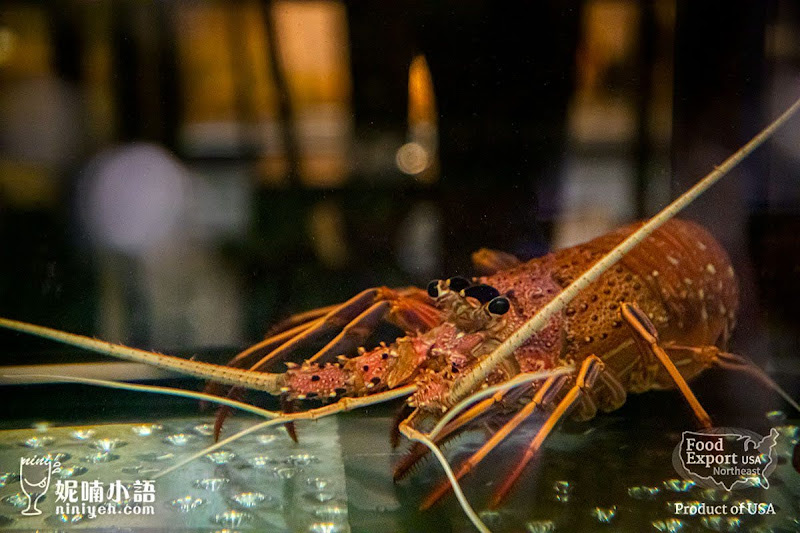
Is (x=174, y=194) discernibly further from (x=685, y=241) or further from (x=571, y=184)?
(x=685, y=241)

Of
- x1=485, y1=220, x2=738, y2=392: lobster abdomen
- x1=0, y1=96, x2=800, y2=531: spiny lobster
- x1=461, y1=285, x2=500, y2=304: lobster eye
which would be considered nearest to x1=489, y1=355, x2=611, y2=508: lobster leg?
x1=0, y1=96, x2=800, y2=531: spiny lobster

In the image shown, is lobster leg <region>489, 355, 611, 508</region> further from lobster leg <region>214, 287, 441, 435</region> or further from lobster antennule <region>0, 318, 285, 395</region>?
lobster antennule <region>0, 318, 285, 395</region>

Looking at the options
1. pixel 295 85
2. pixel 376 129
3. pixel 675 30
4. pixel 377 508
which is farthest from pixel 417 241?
pixel 675 30

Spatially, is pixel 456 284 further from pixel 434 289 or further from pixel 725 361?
pixel 725 361

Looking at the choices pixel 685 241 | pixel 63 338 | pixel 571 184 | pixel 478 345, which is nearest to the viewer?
pixel 63 338

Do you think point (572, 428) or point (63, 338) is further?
point (572, 428)
